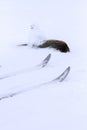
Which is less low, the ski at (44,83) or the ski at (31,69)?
the ski at (44,83)

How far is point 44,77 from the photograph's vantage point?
4.43 m

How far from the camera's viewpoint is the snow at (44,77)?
133 inches

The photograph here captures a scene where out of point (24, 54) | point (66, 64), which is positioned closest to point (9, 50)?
point (24, 54)

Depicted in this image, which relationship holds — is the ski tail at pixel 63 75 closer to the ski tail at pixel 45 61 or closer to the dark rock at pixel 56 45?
the ski tail at pixel 45 61

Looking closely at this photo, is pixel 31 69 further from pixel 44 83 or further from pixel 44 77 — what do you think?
pixel 44 83

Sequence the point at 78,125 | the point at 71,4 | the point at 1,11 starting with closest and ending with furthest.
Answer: the point at 78,125
the point at 1,11
the point at 71,4

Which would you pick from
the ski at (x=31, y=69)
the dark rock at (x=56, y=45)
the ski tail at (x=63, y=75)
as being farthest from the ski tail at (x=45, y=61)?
the dark rock at (x=56, y=45)

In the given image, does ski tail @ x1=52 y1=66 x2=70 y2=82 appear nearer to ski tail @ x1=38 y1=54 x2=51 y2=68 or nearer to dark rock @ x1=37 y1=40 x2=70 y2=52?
ski tail @ x1=38 y1=54 x2=51 y2=68

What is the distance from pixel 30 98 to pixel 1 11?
17.0ft

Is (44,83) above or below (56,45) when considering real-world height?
above

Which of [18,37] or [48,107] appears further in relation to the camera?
[18,37]

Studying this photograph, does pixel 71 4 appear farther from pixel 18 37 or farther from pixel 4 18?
pixel 18 37

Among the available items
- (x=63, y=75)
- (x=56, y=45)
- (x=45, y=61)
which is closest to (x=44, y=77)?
(x=63, y=75)

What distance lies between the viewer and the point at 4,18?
26.3ft
